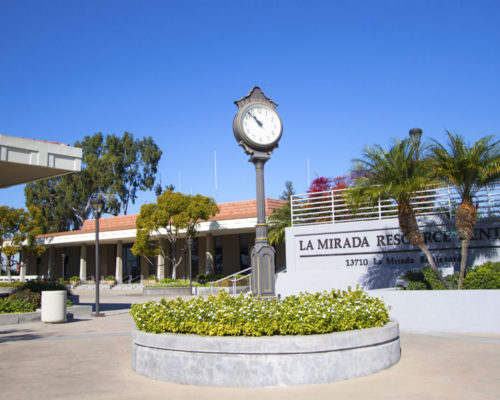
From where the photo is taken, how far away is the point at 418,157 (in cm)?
1230

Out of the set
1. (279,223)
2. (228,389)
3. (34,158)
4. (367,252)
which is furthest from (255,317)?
(279,223)

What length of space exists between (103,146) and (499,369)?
56834 mm

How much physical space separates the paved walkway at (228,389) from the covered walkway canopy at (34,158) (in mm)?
6247

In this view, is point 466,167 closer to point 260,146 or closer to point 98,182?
point 260,146

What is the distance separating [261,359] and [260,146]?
5.02m

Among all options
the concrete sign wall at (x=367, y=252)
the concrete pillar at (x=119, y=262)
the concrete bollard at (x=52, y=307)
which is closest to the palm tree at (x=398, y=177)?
the concrete sign wall at (x=367, y=252)

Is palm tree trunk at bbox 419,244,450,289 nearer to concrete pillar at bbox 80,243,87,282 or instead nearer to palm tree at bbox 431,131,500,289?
palm tree at bbox 431,131,500,289

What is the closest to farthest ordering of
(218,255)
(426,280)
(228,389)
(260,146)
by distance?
(228,389), (260,146), (426,280), (218,255)

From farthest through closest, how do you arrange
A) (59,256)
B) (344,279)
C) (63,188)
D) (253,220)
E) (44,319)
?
(63,188) < (59,256) < (253,220) < (344,279) < (44,319)

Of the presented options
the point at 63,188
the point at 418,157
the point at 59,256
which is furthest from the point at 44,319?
the point at 63,188

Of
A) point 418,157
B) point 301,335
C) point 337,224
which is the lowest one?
point 301,335

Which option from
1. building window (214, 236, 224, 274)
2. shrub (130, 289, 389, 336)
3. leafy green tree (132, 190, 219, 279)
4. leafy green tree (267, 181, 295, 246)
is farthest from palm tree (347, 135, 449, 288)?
building window (214, 236, 224, 274)

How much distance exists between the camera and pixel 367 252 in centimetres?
1611

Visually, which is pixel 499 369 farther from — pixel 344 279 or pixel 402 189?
pixel 344 279
